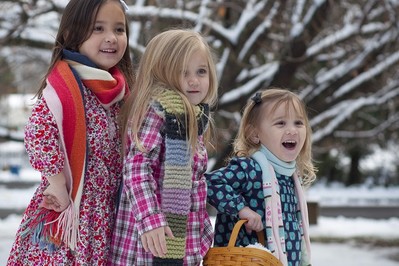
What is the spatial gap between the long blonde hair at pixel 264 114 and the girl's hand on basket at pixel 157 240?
714mm

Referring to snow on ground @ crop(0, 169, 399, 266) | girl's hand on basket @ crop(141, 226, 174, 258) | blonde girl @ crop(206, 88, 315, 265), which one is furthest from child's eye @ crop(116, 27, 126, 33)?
snow on ground @ crop(0, 169, 399, 266)

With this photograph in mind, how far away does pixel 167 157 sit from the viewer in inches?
104

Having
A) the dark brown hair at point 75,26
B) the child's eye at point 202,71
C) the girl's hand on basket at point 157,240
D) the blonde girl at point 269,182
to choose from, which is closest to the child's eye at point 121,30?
the dark brown hair at point 75,26

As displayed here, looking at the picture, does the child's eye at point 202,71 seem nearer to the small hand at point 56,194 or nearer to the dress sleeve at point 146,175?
the dress sleeve at point 146,175

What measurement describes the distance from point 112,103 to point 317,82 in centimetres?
469

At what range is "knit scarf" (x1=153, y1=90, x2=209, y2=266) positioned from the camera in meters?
2.62

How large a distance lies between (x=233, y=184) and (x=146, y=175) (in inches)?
20.3

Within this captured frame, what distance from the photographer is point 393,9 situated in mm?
6344

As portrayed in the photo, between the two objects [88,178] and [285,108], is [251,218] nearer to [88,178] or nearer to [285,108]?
[285,108]

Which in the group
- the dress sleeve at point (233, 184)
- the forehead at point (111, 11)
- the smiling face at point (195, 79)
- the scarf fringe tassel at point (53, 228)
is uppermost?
the forehead at point (111, 11)

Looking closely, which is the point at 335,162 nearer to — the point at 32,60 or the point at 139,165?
the point at 32,60

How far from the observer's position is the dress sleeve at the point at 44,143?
2.65 meters

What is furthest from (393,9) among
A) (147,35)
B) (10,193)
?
(10,193)

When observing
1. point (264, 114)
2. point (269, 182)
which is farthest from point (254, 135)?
point (269, 182)
